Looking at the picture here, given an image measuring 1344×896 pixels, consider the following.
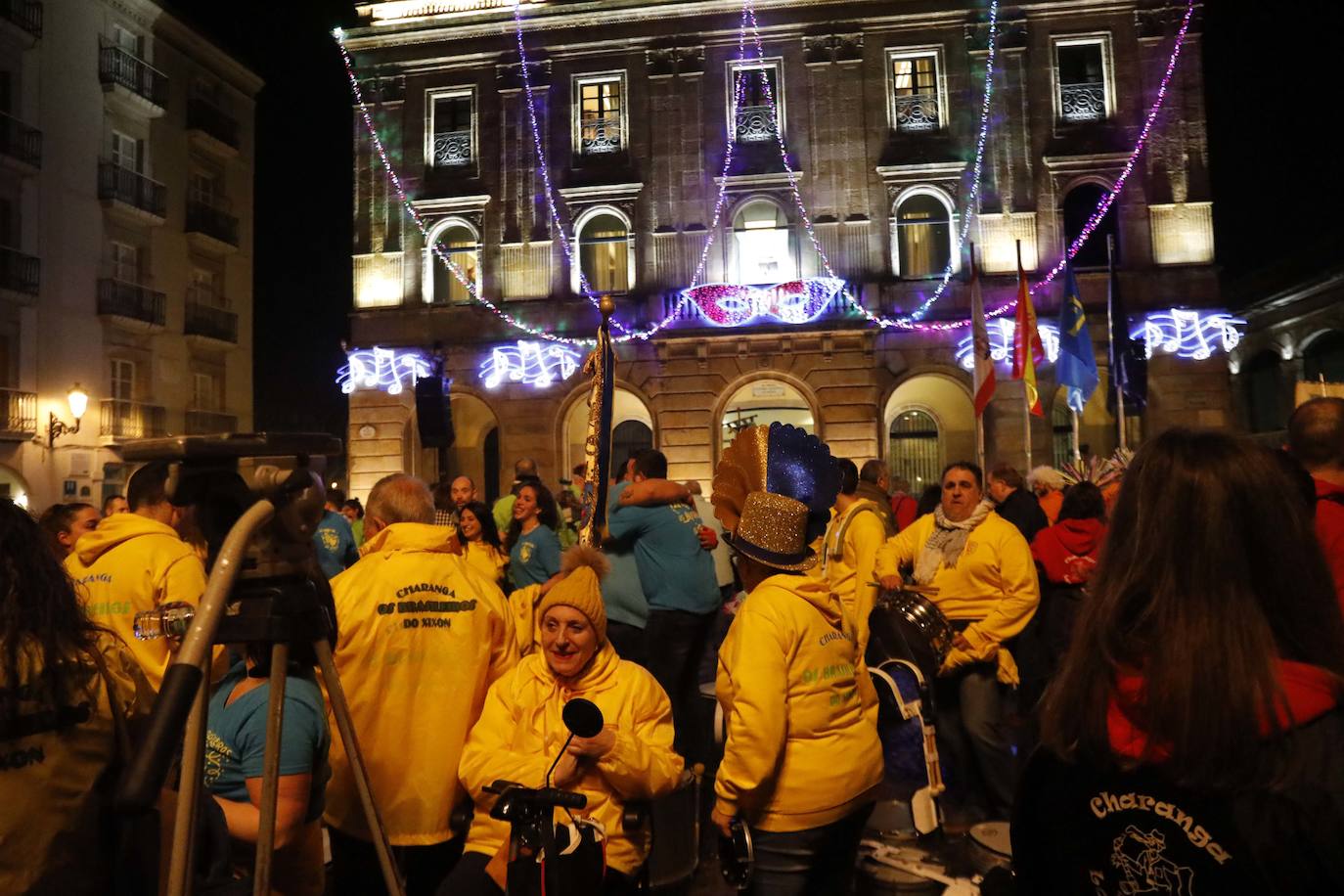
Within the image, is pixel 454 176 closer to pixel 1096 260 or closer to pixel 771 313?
pixel 771 313

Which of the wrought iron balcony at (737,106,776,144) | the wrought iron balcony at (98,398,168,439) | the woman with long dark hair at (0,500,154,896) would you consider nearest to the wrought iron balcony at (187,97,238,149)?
the wrought iron balcony at (98,398,168,439)

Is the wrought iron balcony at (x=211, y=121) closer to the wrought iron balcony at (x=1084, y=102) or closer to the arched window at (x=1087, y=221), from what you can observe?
the wrought iron balcony at (x=1084, y=102)

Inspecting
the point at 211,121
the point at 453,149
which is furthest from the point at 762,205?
the point at 211,121

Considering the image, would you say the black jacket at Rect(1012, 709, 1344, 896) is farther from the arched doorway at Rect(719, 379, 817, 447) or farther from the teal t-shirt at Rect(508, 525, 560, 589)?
the arched doorway at Rect(719, 379, 817, 447)

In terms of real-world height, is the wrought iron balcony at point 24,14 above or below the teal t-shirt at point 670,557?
above

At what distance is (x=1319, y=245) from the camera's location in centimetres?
2358

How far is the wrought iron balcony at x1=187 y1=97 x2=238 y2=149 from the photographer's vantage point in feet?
93.0

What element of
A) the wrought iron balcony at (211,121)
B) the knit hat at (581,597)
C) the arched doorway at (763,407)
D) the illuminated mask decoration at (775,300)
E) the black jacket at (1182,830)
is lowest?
the black jacket at (1182,830)

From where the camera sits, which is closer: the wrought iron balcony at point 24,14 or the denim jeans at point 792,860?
the denim jeans at point 792,860

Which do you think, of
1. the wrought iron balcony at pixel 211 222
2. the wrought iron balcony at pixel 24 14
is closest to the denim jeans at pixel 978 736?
the wrought iron balcony at pixel 24 14

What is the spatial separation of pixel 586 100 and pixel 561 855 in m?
22.3

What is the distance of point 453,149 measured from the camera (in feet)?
75.9

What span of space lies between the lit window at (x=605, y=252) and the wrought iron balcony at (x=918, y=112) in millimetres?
6773

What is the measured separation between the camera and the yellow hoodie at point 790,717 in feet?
10.0
